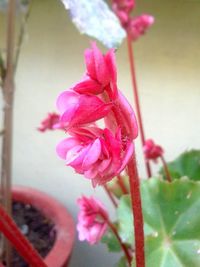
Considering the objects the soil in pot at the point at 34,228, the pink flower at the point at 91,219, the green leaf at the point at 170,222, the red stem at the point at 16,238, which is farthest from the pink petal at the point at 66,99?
the soil in pot at the point at 34,228

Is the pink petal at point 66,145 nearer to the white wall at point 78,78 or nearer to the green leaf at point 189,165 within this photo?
the green leaf at point 189,165

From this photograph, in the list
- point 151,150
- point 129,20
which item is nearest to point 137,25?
point 129,20

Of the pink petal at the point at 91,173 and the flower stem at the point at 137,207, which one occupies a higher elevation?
the pink petal at the point at 91,173

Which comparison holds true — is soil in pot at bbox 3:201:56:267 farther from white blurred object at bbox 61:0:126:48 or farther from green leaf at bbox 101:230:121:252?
white blurred object at bbox 61:0:126:48

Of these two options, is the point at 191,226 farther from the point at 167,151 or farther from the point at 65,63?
the point at 65,63

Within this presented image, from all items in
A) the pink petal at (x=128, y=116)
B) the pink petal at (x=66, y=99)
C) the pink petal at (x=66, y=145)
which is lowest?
the pink petal at (x=66, y=145)

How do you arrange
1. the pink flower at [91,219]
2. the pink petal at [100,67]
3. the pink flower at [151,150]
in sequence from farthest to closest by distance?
the pink flower at [151,150] < the pink flower at [91,219] < the pink petal at [100,67]

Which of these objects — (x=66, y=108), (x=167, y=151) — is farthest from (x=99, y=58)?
(x=167, y=151)

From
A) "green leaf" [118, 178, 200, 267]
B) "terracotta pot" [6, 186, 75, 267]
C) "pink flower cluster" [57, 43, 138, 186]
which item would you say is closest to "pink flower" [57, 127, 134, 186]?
"pink flower cluster" [57, 43, 138, 186]

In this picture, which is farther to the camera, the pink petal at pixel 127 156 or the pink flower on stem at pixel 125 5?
the pink flower on stem at pixel 125 5
